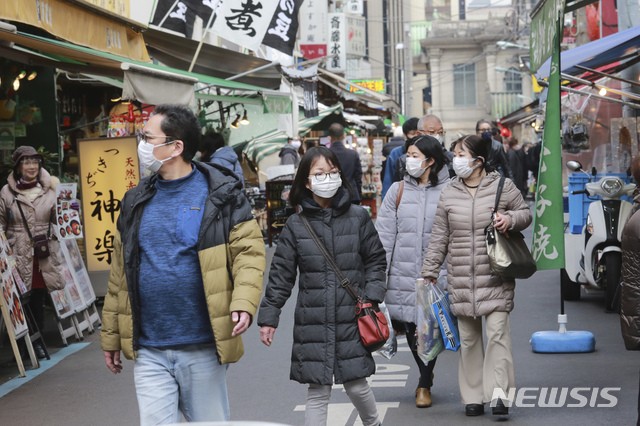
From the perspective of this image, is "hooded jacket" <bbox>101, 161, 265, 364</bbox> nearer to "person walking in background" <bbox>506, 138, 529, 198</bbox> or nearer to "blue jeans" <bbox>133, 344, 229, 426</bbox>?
"blue jeans" <bbox>133, 344, 229, 426</bbox>

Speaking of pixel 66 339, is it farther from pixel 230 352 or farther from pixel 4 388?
pixel 230 352

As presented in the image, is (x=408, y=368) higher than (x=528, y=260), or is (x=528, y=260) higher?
(x=528, y=260)

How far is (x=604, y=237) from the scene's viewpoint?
11875mm

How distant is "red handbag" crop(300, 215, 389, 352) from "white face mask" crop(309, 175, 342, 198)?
0.21m

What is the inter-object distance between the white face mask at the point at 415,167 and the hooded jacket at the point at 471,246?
408 mm

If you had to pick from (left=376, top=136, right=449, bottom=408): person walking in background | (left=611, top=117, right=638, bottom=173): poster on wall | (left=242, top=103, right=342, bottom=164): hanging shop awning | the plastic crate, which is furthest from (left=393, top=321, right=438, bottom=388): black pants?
(left=242, top=103, right=342, bottom=164): hanging shop awning

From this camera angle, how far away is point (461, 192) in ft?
26.2

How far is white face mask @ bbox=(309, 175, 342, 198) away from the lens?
21.3 ft

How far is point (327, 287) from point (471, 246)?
5.70ft

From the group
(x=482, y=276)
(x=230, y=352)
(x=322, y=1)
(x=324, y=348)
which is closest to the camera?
(x=230, y=352)

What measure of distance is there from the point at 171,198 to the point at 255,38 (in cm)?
1276

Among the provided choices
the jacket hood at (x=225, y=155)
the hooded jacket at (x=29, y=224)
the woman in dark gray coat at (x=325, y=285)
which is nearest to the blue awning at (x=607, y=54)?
the jacket hood at (x=225, y=155)

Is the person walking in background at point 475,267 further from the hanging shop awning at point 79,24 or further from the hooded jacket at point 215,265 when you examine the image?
the hanging shop awning at point 79,24

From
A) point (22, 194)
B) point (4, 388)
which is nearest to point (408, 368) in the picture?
point (4, 388)
